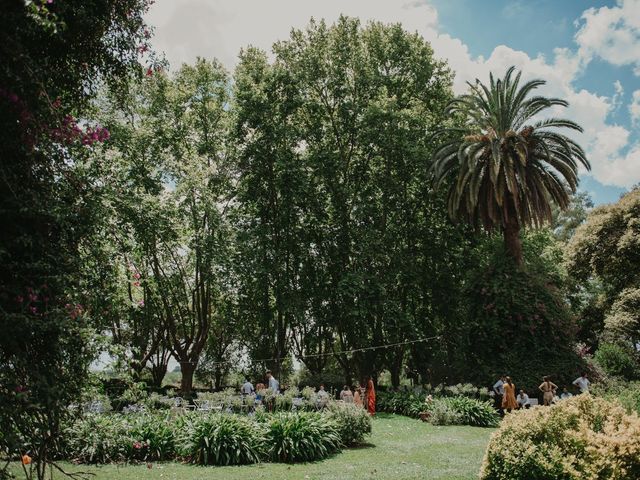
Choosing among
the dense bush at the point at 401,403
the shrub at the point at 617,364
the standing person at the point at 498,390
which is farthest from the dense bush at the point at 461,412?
the shrub at the point at 617,364

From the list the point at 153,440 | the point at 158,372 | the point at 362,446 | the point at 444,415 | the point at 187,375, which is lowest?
the point at 362,446

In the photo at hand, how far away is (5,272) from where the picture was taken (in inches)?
214

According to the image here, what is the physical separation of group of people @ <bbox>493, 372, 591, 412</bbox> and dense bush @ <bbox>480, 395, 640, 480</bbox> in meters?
10.6

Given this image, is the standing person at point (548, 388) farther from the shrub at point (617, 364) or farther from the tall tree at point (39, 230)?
the tall tree at point (39, 230)

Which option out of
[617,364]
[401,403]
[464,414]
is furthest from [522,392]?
[617,364]

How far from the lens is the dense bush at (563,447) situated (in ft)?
22.7

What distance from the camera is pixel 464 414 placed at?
17.5 m

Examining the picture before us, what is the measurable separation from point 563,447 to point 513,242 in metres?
17.5

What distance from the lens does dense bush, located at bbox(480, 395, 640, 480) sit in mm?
6906

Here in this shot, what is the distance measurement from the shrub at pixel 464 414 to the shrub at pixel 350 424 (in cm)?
487

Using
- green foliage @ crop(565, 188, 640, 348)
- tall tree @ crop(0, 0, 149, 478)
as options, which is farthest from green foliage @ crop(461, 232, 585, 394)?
tall tree @ crop(0, 0, 149, 478)

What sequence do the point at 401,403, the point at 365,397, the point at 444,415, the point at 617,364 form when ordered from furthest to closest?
the point at 617,364, the point at 401,403, the point at 365,397, the point at 444,415

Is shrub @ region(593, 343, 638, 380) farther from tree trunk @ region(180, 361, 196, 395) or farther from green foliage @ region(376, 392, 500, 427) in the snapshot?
tree trunk @ region(180, 361, 196, 395)

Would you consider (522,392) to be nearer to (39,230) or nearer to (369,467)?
(369,467)
